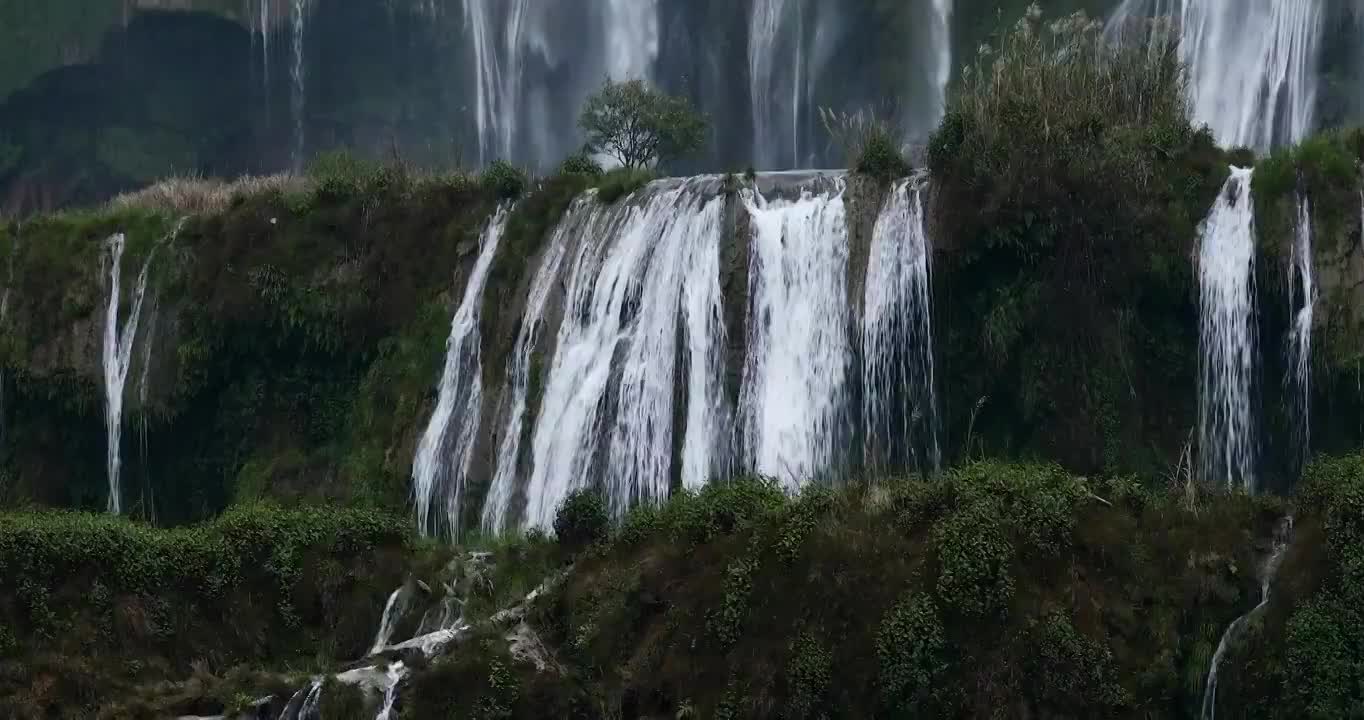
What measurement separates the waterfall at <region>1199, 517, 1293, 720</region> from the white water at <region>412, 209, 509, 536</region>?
39.8 ft

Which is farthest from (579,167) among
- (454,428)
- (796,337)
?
(796,337)

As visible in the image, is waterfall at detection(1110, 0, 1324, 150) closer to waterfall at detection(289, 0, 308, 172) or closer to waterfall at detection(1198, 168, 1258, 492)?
waterfall at detection(1198, 168, 1258, 492)

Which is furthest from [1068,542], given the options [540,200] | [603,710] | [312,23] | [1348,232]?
[312,23]

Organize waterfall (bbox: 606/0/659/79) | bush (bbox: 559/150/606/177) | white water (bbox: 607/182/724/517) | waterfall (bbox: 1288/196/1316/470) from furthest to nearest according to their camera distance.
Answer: waterfall (bbox: 606/0/659/79) < bush (bbox: 559/150/606/177) < white water (bbox: 607/182/724/517) < waterfall (bbox: 1288/196/1316/470)

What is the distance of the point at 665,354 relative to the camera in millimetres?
28797

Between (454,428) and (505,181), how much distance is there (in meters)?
4.29

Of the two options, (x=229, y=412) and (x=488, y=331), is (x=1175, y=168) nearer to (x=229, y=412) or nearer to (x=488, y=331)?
(x=488, y=331)

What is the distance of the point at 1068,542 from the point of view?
21203mm

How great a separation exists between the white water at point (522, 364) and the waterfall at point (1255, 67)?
12454mm

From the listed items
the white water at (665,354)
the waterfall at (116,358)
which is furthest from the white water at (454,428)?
the waterfall at (116,358)

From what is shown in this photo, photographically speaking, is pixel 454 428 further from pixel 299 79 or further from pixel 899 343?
pixel 299 79

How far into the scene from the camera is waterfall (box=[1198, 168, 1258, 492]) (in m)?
25.9

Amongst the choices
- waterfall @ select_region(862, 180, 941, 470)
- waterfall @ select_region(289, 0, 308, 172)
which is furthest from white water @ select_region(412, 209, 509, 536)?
waterfall @ select_region(289, 0, 308, 172)

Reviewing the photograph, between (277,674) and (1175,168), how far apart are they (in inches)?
523
